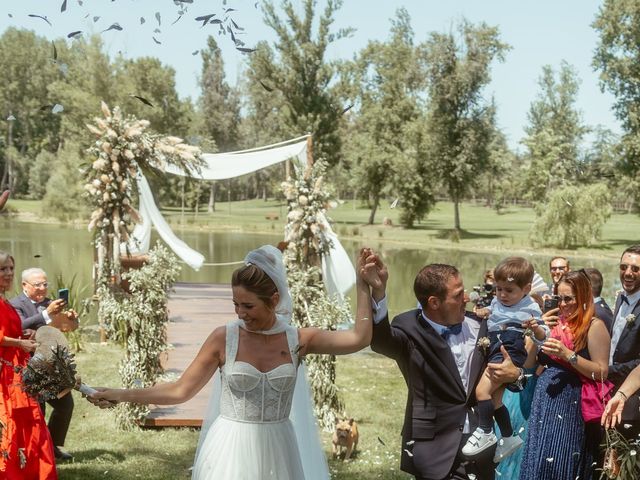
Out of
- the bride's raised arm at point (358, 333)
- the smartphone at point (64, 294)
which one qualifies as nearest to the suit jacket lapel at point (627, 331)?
the bride's raised arm at point (358, 333)

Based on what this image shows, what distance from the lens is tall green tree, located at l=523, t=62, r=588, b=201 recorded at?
42750 mm

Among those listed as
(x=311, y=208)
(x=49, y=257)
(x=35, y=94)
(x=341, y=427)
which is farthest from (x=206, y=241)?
Result: (x=35, y=94)

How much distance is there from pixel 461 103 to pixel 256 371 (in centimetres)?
4459

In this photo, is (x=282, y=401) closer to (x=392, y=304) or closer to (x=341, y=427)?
(x=341, y=427)

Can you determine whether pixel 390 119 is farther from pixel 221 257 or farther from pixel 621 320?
pixel 621 320

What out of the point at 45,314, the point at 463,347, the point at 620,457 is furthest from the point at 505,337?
the point at 45,314

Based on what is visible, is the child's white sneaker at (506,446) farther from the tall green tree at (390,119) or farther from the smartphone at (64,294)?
the tall green tree at (390,119)

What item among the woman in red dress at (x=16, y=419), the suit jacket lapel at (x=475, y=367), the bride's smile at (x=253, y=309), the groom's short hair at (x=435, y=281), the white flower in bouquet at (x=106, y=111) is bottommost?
the woman in red dress at (x=16, y=419)

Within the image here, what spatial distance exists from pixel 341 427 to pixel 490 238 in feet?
117

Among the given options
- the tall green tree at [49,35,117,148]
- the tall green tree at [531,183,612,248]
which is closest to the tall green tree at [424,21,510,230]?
the tall green tree at [531,183,612,248]

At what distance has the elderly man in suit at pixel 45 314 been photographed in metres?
5.68

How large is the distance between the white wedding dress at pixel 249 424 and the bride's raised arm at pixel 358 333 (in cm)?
7

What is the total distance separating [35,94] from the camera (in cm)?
7225

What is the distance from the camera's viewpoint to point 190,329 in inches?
508
